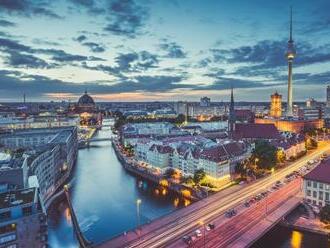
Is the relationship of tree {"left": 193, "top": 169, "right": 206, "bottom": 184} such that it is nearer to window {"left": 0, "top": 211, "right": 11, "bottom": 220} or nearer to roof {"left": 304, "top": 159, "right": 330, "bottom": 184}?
roof {"left": 304, "top": 159, "right": 330, "bottom": 184}

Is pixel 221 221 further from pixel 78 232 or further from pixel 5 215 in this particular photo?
pixel 5 215

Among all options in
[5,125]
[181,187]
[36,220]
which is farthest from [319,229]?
[5,125]

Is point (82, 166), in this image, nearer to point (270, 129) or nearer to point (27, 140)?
point (27, 140)

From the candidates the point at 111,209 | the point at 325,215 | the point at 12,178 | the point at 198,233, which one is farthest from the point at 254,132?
the point at 12,178

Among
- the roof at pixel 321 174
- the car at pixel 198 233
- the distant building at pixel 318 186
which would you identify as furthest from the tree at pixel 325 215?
the car at pixel 198 233

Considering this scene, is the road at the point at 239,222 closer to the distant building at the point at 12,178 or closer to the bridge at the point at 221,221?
the bridge at the point at 221,221
